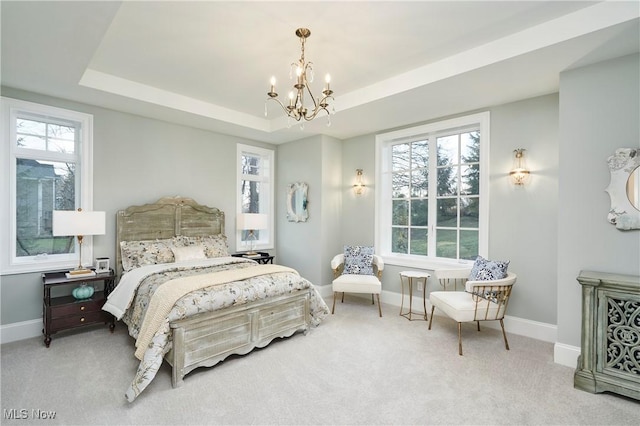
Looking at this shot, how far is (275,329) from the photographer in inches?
126

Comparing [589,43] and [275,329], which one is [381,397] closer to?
[275,329]

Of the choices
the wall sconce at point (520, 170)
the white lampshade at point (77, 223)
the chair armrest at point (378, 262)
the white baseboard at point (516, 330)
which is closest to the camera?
the white baseboard at point (516, 330)

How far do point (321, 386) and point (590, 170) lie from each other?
9.58 feet

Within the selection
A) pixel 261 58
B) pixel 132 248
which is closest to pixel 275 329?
pixel 132 248

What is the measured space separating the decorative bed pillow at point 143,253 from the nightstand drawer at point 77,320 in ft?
1.79

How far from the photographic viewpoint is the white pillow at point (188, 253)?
157 inches

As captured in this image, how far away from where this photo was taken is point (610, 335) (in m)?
2.38

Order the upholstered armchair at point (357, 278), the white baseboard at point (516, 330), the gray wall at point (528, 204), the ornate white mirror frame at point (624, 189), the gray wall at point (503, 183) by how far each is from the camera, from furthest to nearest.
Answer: the upholstered armchair at point (357, 278), the gray wall at point (528, 204), the white baseboard at point (516, 330), the gray wall at point (503, 183), the ornate white mirror frame at point (624, 189)

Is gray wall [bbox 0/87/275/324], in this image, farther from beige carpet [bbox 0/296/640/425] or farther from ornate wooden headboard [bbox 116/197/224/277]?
beige carpet [bbox 0/296/640/425]

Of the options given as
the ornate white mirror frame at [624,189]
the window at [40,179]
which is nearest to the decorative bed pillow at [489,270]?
the ornate white mirror frame at [624,189]

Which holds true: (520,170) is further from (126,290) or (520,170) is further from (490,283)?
(126,290)

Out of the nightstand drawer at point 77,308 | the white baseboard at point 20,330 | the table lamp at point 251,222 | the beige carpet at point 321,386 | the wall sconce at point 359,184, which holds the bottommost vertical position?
the beige carpet at point 321,386

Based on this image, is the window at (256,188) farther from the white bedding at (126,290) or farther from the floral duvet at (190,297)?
the white bedding at (126,290)

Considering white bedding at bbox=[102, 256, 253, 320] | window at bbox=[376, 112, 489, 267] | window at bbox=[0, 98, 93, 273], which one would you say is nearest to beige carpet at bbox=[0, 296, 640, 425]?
white bedding at bbox=[102, 256, 253, 320]
